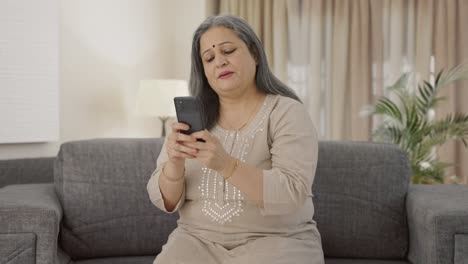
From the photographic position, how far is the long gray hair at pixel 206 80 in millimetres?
2162

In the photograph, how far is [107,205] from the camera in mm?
2615

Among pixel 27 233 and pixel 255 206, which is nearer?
pixel 255 206

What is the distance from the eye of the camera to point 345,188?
2.58m

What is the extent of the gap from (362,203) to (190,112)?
3.04 ft

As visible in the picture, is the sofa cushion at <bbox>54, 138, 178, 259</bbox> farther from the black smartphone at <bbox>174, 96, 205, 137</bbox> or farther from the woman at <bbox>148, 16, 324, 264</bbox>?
the black smartphone at <bbox>174, 96, 205, 137</bbox>

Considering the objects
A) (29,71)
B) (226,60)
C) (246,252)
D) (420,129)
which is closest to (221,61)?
(226,60)

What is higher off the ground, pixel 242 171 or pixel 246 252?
pixel 242 171

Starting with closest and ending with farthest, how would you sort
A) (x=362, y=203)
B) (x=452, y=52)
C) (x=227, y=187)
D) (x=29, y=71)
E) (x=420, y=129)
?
(x=227, y=187), (x=362, y=203), (x=29, y=71), (x=420, y=129), (x=452, y=52)

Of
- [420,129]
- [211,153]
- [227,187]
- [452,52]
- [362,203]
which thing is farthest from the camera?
[452,52]

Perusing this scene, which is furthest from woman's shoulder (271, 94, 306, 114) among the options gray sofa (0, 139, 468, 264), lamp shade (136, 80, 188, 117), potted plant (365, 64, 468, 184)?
lamp shade (136, 80, 188, 117)

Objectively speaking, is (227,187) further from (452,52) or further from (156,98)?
(452,52)

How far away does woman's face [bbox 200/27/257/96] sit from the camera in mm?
2137

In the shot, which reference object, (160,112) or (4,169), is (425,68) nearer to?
(160,112)

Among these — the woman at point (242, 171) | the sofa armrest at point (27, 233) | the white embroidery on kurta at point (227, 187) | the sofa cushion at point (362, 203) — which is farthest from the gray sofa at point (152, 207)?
the white embroidery on kurta at point (227, 187)
